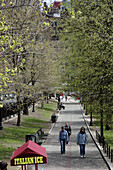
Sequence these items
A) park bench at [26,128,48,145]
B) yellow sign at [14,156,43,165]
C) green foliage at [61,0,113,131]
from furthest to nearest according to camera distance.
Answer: park bench at [26,128,48,145], green foliage at [61,0,113,131], yellow sign at [14,156,43,165]

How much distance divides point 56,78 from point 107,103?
2406 centimetres

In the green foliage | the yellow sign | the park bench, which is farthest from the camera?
the park bench

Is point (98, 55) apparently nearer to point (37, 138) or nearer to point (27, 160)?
point (37, 138)

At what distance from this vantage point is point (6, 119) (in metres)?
33.2

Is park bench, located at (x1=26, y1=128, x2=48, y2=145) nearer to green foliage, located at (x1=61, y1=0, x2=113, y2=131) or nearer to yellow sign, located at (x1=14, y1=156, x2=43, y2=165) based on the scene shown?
green foliage, located at (x1=61, y1=0, x2=113, y2=131)

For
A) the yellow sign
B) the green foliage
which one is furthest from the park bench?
the yellow sign

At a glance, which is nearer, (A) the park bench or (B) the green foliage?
(B) the green foliage

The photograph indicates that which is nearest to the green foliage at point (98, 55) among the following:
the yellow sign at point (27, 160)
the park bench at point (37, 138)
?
the park bench at point (37, 138)

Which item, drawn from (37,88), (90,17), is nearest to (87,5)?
(90,17)

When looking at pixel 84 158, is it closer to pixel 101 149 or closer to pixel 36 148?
pixel 101 149

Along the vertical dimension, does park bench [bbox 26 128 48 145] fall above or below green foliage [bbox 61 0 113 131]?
below

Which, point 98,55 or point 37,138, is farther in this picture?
point 37,138

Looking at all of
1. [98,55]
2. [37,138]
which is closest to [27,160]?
[98,55]

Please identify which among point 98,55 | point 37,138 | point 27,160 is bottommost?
point 37,138
